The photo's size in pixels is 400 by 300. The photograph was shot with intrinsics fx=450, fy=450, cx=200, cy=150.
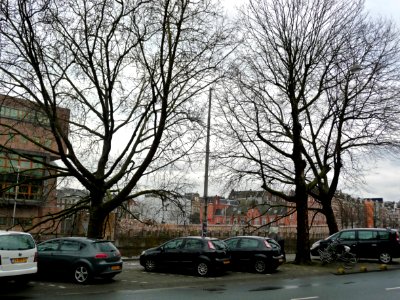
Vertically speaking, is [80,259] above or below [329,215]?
below

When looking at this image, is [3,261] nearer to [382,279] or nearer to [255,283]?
[255,283]

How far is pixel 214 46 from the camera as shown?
61.4 feet

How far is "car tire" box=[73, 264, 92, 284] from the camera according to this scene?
561 inches

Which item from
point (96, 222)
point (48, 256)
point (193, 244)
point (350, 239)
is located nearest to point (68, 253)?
point (48, 256)

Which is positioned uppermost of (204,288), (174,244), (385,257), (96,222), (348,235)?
(96,222)

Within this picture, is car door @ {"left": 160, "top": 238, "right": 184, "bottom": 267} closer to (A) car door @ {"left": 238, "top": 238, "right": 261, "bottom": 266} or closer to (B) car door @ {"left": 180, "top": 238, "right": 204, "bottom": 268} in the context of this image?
(B) car door @ {"left": 180, "top": 238, "right": 204, "bottom": 268}

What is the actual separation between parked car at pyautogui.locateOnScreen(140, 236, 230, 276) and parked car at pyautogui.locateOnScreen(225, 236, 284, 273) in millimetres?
1400

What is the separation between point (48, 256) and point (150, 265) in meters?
4.80

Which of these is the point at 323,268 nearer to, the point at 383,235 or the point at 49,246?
the point at 383,235

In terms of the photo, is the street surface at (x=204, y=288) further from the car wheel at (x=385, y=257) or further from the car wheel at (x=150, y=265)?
the car wheel at (x=385, y=257)

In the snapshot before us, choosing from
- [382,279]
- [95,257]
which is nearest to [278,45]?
[382,279]

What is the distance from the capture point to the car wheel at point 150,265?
724 inches

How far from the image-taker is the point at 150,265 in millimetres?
18453

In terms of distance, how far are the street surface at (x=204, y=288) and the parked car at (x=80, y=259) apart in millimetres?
350
